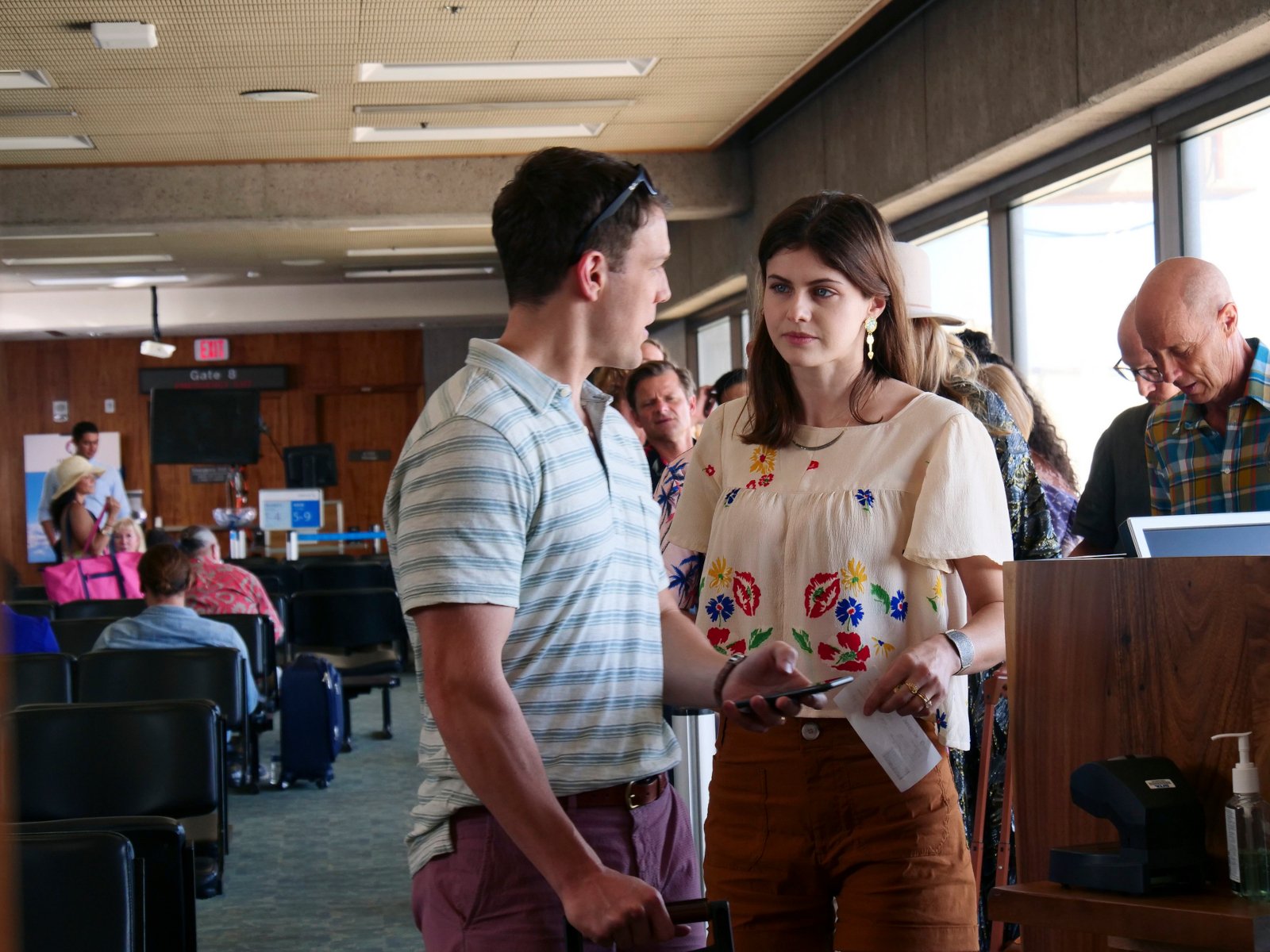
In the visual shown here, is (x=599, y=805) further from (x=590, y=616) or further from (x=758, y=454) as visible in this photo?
(x=758, y=454)

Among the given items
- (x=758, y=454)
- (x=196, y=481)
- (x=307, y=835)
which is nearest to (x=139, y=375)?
Answer: (x=196, y=481)

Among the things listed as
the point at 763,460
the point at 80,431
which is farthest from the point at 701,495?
the point at 80,431

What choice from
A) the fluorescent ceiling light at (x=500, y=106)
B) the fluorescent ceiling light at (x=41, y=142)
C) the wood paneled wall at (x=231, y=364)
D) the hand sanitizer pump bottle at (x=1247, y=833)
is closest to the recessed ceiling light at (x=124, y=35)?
the fluorescent ceiling light at (x=500, y=106)

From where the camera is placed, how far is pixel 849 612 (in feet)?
5.95

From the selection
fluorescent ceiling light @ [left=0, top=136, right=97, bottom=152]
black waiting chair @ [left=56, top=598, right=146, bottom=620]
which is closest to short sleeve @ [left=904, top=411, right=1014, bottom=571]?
black waiting chair @ [left=56, top=598, right=146, bottom=620]

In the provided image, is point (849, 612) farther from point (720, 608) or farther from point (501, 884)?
point (501, 884)

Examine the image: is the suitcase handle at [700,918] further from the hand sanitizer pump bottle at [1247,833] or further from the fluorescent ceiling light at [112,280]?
the fluorescent ceiling light at [112,280]

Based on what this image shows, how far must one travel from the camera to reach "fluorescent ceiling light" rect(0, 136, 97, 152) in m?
8.70

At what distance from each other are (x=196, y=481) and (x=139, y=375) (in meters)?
1.50

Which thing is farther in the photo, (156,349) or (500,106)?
(156,349)

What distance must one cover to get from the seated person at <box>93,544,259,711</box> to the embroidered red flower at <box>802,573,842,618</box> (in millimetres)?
3722

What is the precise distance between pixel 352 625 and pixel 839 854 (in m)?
5.92

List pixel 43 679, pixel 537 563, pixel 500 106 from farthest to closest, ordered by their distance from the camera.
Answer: pixel 500 106 < pixel 43 679 < pixel 537 563

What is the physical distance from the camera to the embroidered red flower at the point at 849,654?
5.91 feet
